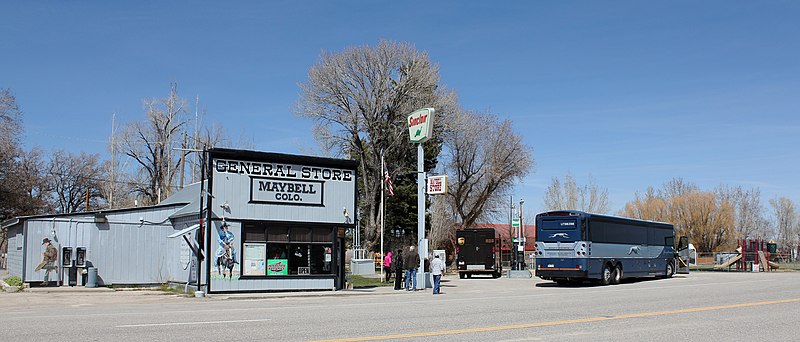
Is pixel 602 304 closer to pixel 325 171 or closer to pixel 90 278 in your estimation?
pixel 325 171

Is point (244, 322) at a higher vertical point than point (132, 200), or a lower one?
lower

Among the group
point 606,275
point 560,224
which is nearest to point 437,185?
point 560,224

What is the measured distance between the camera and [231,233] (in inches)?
985

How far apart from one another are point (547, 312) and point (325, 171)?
40.6 ft

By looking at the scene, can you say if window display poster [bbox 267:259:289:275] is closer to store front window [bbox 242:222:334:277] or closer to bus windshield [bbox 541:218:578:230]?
store front window [bbox 242:222:334:277]

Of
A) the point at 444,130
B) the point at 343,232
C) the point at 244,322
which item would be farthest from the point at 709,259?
the point at 244,322

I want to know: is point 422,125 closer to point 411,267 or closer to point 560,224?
point 411,267

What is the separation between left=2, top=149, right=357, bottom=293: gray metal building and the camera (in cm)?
2489

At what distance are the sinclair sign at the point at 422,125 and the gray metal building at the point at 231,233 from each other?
3588mm

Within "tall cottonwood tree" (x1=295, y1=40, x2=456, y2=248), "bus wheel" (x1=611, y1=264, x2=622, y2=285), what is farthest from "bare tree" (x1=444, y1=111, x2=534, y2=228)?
"bus wheel" (x1=611, y1=264, x2=622, y2=285)

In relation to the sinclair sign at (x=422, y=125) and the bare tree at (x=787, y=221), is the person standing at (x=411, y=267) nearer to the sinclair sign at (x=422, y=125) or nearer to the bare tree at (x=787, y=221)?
the sinclair sign at (x=422, y=125)

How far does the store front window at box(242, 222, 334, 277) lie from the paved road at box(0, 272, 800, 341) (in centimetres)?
331

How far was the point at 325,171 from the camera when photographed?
27.0 metres

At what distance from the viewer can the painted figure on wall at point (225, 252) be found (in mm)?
24703
